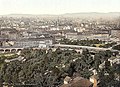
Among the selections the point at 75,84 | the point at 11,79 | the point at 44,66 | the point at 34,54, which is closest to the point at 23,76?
the point at 11,79

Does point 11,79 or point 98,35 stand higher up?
point 11,79

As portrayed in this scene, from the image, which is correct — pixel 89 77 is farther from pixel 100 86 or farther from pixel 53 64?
pixel 53 64

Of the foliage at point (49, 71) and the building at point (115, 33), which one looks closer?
the foliage at point (49, 71)

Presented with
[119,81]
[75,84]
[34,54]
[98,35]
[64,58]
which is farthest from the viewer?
[98,35]

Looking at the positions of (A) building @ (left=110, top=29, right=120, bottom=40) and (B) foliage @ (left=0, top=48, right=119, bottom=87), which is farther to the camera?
(A) building @ (left=110, top=29, right=120, bottom=40)

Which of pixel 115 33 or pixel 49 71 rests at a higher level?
pixel 49 71

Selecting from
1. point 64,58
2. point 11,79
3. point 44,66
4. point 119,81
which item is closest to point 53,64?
point 44,66

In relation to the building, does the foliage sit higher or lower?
higher

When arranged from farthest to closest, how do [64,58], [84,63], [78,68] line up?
[64,58] < [84,63] < [78,68]

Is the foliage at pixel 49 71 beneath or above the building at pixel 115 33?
above

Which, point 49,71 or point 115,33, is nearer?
point 49,71

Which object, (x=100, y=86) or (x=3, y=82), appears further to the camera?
(x=3, y=82)
